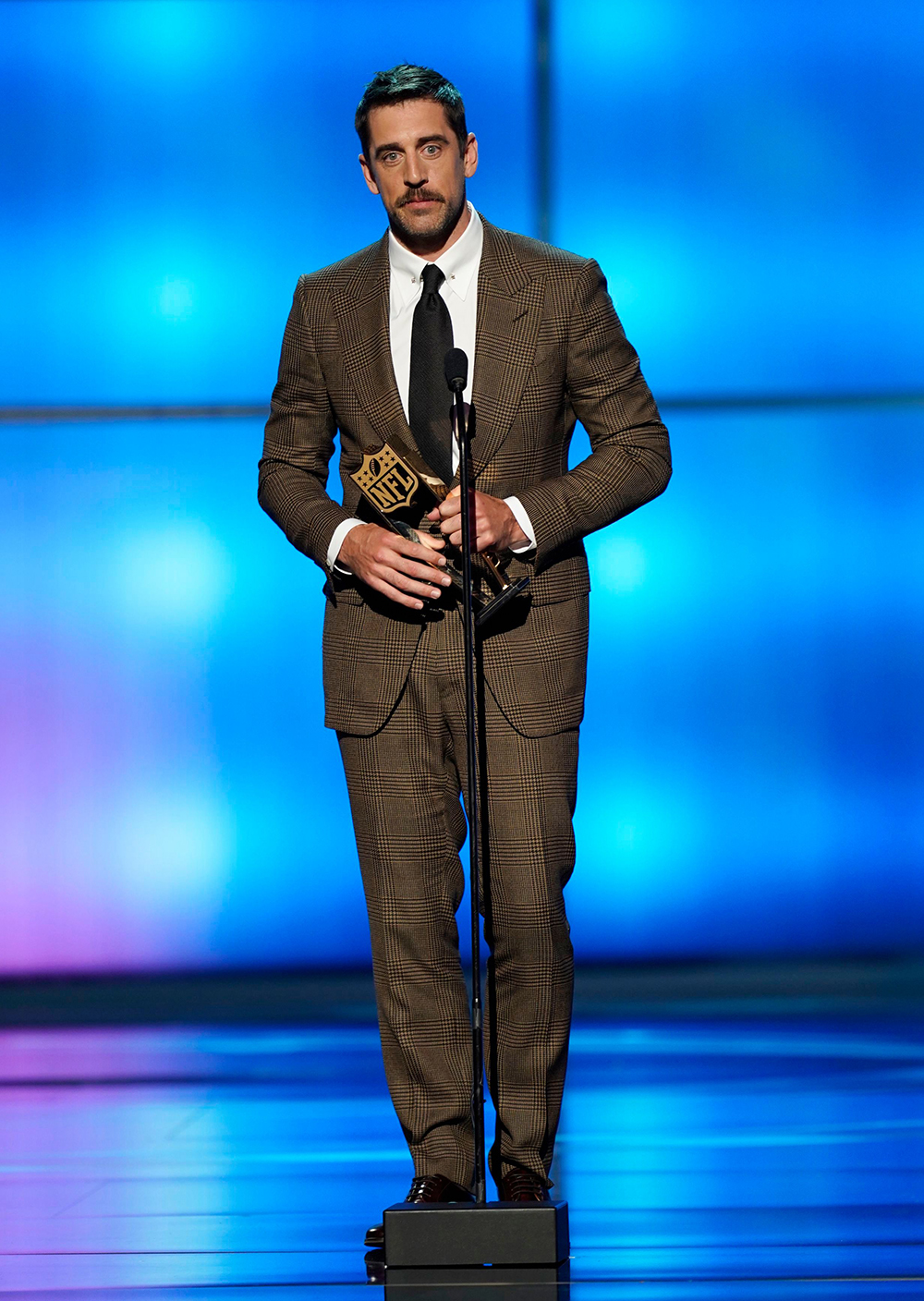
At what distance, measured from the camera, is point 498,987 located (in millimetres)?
2359

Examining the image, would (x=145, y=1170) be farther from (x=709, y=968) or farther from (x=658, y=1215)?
(x=709, y=968)

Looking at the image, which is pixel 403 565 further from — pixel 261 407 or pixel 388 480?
pixel 261 407

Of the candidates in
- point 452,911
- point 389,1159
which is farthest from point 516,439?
point 389,1159

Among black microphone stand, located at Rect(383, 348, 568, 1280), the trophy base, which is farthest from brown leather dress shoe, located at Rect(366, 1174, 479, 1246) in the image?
the trophy base

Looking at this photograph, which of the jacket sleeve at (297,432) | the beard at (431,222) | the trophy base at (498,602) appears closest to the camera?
the trophy base at (498,602)

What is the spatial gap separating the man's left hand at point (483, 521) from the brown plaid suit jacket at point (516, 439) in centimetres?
4

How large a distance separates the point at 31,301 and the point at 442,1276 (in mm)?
2859

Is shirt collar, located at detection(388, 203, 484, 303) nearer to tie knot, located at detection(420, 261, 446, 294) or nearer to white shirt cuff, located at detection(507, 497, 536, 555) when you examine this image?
tie knot, located at detection(420, 261, 446, 294)

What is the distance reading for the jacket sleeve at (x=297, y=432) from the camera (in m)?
2.40

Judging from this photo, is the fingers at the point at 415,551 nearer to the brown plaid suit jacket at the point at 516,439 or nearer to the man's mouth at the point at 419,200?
the brown plaid suit jacket at the point at 516,439

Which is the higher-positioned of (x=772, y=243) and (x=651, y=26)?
(x=651, y=26)

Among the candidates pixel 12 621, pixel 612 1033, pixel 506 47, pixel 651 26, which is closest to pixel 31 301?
pixel 12 621

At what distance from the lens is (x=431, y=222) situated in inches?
89.7

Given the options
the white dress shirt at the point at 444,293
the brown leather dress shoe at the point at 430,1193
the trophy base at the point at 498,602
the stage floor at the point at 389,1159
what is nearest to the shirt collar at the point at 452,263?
the white dress shirt at the point at 444,293
